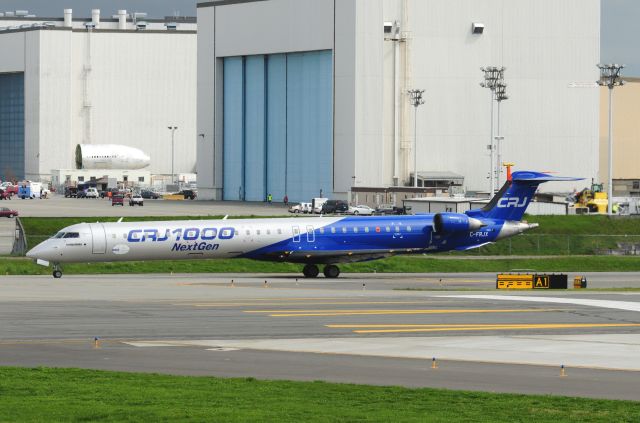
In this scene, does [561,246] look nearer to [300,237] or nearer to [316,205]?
[300,237]

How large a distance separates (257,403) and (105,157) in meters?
168

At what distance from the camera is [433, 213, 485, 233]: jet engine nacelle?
65.3 metres

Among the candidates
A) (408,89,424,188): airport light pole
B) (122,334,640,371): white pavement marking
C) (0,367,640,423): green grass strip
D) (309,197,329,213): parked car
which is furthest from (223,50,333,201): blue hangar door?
(0,367,640,423): green grass strip

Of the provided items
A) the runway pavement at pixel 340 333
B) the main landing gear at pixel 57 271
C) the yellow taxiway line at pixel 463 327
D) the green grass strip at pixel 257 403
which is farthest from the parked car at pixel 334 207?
the green grass strip at pixel 257 403

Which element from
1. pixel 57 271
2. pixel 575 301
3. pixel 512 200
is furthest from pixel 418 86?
pixel 575 301

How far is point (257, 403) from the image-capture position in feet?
81.8

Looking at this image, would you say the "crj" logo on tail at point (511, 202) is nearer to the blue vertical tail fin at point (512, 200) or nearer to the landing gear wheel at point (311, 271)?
the blue vertical tail fin at point (512, 200)

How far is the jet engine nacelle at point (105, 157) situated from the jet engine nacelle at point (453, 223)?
426 feet

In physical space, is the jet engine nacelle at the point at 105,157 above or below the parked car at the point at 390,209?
above

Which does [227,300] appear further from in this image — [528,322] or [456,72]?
[456,72]

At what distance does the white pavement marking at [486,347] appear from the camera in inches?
1271

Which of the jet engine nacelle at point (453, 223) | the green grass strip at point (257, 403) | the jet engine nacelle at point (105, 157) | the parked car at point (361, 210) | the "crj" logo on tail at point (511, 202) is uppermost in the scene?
the jet engine nacelle at point (105, 157)

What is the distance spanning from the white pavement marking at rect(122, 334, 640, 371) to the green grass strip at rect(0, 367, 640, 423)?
574 centimetres

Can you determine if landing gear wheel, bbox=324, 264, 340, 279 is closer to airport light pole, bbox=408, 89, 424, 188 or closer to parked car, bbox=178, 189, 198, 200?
airport light pole, bbox=408, 89, 424, 188
